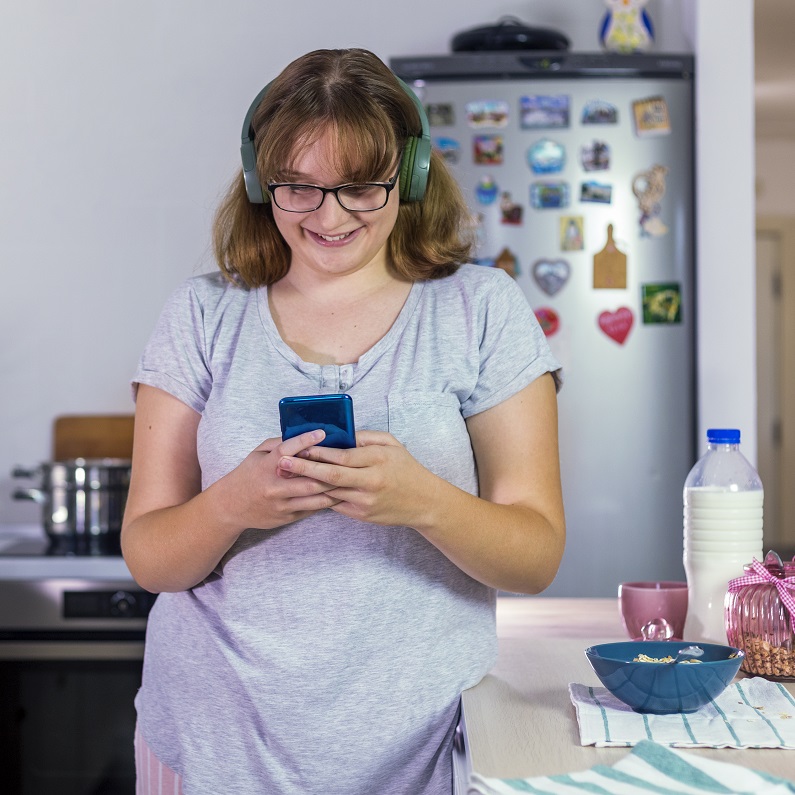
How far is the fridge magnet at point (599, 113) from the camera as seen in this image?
7.51 feet

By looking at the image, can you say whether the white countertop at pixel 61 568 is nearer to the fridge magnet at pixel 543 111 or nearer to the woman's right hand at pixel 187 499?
the woman's right hand at pixel 187 499

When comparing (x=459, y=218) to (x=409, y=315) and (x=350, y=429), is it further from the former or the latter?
(x=350, y=429)

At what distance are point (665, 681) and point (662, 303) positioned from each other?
1.58 meters

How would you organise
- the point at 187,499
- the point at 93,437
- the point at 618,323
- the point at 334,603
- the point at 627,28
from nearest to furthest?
the point at 334,603 → the point at 187,499 → the point at 618,323 → the point at 627,28 → the point at 93,437

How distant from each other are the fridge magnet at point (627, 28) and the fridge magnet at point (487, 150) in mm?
388

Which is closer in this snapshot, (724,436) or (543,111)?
(724,436)

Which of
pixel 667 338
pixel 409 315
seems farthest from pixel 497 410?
pixel 667 338

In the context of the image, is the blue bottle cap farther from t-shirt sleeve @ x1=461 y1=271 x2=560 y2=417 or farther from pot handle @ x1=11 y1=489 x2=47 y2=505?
pot handle @ x1=11 y1=489 x2=47 y2=505

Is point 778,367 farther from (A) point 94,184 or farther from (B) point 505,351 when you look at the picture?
(B) point 505,351

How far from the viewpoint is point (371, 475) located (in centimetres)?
81

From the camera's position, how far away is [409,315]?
1.02 m

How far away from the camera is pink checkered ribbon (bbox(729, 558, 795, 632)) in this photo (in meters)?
1.00

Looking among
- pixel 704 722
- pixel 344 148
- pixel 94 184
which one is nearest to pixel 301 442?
→ pixel 344 148

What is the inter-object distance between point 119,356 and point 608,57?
138 cm
